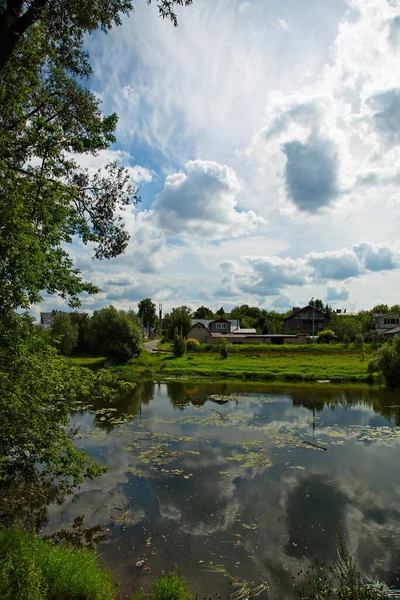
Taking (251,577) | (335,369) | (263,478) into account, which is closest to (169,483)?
(263,478)

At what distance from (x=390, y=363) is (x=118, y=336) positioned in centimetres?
3148

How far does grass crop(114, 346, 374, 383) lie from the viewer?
40.5 metres

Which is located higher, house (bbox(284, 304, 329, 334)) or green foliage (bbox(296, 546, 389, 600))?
house (bbox(284, 304, 329, 334))

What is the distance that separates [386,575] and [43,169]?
11.6 meters

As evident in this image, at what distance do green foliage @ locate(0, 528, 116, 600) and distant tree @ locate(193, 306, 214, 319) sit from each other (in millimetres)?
117758

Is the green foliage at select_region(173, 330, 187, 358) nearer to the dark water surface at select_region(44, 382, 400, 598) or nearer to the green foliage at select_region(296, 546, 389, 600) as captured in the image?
the dark water surface at select_region(44, 382, 400, 598)

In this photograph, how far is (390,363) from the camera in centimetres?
3506

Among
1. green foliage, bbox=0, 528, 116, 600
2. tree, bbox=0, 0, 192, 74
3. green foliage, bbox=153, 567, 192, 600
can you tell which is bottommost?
green foliage, bbox=153, 567, 192, 600

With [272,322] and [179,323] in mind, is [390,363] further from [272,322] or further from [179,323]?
[272,322]

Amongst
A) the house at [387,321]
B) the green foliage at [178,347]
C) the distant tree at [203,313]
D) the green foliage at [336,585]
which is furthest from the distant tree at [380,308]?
the green foliage at [336,585]

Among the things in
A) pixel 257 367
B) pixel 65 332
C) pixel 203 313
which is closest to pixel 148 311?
pixel 203 313

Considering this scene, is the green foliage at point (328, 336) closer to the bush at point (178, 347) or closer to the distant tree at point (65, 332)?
the bush at point (178, 347)

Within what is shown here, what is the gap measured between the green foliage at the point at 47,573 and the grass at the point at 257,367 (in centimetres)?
3346

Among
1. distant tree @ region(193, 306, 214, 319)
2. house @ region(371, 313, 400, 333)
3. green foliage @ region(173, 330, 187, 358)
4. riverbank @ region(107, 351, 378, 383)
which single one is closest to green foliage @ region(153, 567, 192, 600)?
riverbank @ region(107, 351, 378, 383)
